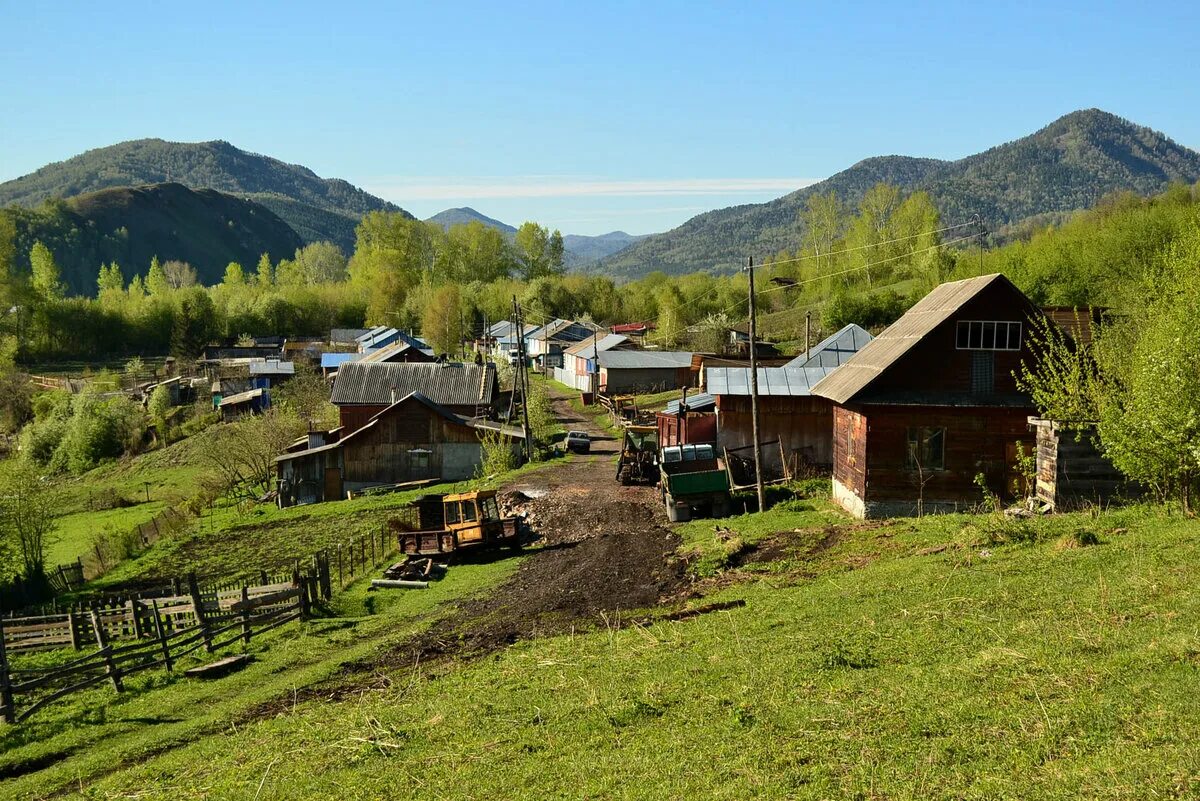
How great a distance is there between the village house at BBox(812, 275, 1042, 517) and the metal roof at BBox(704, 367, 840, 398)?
832 cm

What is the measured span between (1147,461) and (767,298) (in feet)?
355

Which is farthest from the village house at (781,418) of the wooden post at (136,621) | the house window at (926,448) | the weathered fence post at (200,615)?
the wooden post at (136,621)

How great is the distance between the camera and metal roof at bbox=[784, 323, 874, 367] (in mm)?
48406

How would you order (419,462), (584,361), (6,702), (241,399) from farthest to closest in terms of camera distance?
1. (584,361)
2. (241,399)
3. (419,462)
4. (6,702)

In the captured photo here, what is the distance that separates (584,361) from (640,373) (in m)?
7.78

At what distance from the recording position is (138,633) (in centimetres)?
2270

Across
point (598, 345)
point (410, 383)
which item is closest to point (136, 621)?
point (410, 383)

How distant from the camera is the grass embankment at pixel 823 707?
30.2 feet

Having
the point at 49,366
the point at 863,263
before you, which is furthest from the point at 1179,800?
the point at 49,366

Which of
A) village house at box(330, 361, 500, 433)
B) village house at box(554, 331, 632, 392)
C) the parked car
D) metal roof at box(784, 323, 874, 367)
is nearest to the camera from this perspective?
metal roof at box(784, 323, 874, 367)

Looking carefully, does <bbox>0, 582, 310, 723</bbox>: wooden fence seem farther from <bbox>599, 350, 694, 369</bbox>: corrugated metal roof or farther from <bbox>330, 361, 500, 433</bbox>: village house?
<bbox>599, 350, 694, 369</bbox>: corrugated metal roof

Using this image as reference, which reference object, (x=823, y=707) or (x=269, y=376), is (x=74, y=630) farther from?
(x=269, y=376)

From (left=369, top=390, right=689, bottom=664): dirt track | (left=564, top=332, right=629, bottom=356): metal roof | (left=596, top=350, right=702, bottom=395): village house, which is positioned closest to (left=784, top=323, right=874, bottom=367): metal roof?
(left=369, top=390, right=689, bottom=664): dirt track

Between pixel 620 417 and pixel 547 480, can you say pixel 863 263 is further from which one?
pixel 547 480
